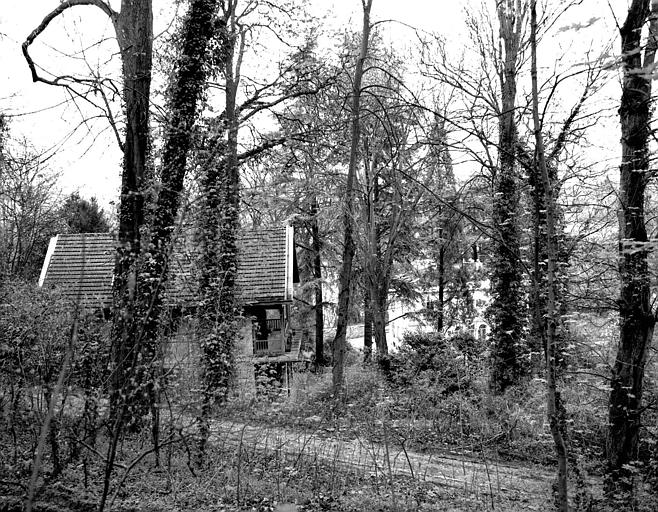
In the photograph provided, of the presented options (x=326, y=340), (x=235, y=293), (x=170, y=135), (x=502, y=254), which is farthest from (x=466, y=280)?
(x=170, y=135)

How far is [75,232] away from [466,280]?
19719mm

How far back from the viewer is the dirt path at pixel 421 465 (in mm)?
7328

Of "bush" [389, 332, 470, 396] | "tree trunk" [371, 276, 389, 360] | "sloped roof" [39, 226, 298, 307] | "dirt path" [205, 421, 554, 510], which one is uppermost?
"sloped roof" [39, 226, 298, 307]

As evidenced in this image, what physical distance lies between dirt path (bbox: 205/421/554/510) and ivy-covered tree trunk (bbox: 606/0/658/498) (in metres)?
1.18

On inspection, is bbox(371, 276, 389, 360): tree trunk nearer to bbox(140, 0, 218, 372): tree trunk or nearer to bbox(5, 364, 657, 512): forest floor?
bbox(5, 364, 657, 512): forest floor

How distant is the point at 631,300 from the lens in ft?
23.4

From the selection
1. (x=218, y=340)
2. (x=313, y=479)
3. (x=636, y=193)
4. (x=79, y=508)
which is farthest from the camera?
(x=218, y=340)

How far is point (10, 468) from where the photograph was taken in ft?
17.1

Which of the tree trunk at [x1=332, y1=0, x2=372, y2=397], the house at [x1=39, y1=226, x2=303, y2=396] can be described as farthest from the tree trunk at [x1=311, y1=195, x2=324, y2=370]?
the tree trunk at [x1=332, y1=0, x2=372, y2=397]

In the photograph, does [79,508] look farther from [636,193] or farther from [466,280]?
[466,280]

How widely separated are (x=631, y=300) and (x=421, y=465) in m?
4.03

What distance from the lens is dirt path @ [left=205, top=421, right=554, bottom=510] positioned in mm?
7328

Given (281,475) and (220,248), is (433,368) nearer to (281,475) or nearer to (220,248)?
(220,248)

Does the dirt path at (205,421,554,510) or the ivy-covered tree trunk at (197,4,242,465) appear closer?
the dirt path at (205,421,554,510)
